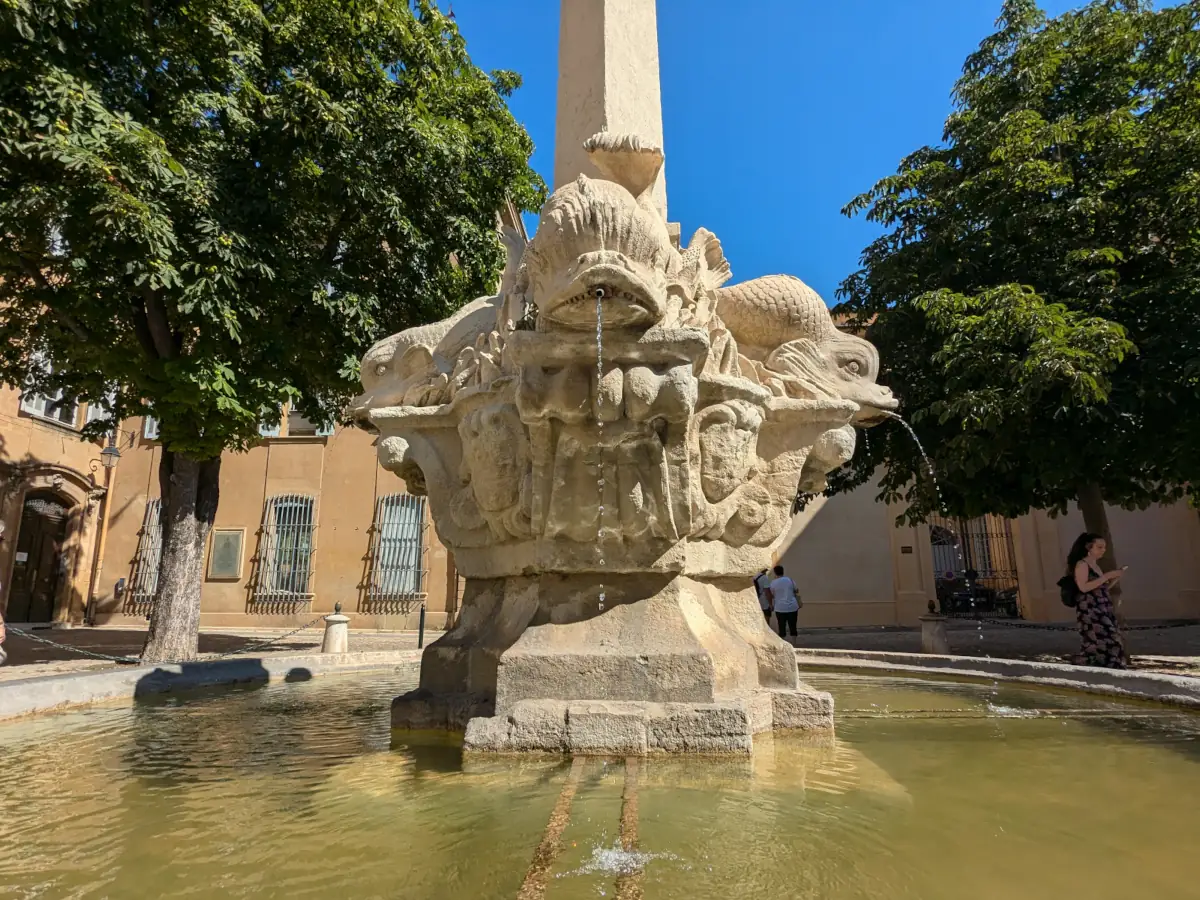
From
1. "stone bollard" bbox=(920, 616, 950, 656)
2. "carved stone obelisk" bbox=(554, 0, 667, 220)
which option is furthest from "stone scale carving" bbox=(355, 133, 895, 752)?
"stone bollard" bbox=(920, 616, 950, 656)

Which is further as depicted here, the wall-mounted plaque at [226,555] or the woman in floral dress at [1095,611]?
the wall-mounted plaque at [226,555]

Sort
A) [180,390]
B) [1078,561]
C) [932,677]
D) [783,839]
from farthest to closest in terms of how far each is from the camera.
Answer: [180,390]
[1078,561]
[932,677]
[783,839]

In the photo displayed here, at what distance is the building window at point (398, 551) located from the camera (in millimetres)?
17250

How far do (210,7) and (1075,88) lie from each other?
1008cm

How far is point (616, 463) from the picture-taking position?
314 centimetres

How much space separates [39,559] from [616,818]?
63.8ft

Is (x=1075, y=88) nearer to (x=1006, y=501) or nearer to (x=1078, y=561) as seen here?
(x=1006, y=501)

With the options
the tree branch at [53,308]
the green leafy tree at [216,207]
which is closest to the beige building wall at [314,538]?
the green leafy tree at [216,207]

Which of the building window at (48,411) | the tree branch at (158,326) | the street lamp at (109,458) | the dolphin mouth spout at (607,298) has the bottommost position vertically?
the dolphin mouth spout at (607,298)

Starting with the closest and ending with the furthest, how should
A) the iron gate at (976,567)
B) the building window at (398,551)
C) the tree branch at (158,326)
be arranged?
1. the tree branch at (158,326)
2. the building window at (398,551)
3. the iron gate at (976,567)

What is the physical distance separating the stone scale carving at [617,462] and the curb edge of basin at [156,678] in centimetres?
204

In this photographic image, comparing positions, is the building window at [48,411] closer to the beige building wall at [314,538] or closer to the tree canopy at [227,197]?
the beige building wall at [314,538]

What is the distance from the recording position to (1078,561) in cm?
661

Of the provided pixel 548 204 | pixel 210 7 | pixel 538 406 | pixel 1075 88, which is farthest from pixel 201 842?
pixel 1075 88
